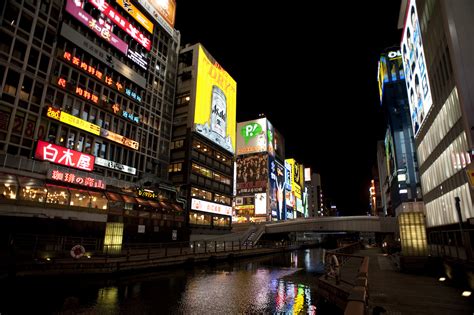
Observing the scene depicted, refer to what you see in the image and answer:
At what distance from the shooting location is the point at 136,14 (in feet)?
167

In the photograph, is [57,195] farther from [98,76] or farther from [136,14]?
[136,14]

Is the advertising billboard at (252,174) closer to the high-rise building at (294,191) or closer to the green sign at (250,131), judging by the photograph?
the green sign at (250,131)

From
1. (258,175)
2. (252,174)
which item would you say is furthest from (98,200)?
(252,174)

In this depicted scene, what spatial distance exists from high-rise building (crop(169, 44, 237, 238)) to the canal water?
39.1 m

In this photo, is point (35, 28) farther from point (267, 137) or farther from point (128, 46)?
point (267, 137)

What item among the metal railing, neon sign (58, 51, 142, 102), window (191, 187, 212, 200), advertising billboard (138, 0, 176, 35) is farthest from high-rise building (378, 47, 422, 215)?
neon sign (58, 51, 142, 102)

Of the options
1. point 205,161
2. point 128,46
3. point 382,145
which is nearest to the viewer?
point 128,46

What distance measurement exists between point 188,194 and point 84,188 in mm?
24149

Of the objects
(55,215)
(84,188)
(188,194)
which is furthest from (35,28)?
(188,194)

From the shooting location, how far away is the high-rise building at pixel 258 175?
106m

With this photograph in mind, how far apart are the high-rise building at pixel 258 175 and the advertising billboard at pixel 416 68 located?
66.9 m

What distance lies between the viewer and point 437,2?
1086 inches

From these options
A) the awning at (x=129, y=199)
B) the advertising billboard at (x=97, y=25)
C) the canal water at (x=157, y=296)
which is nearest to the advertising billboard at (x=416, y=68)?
the canal water at (x=157, y=296)

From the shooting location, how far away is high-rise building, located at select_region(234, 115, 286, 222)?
106 metres
